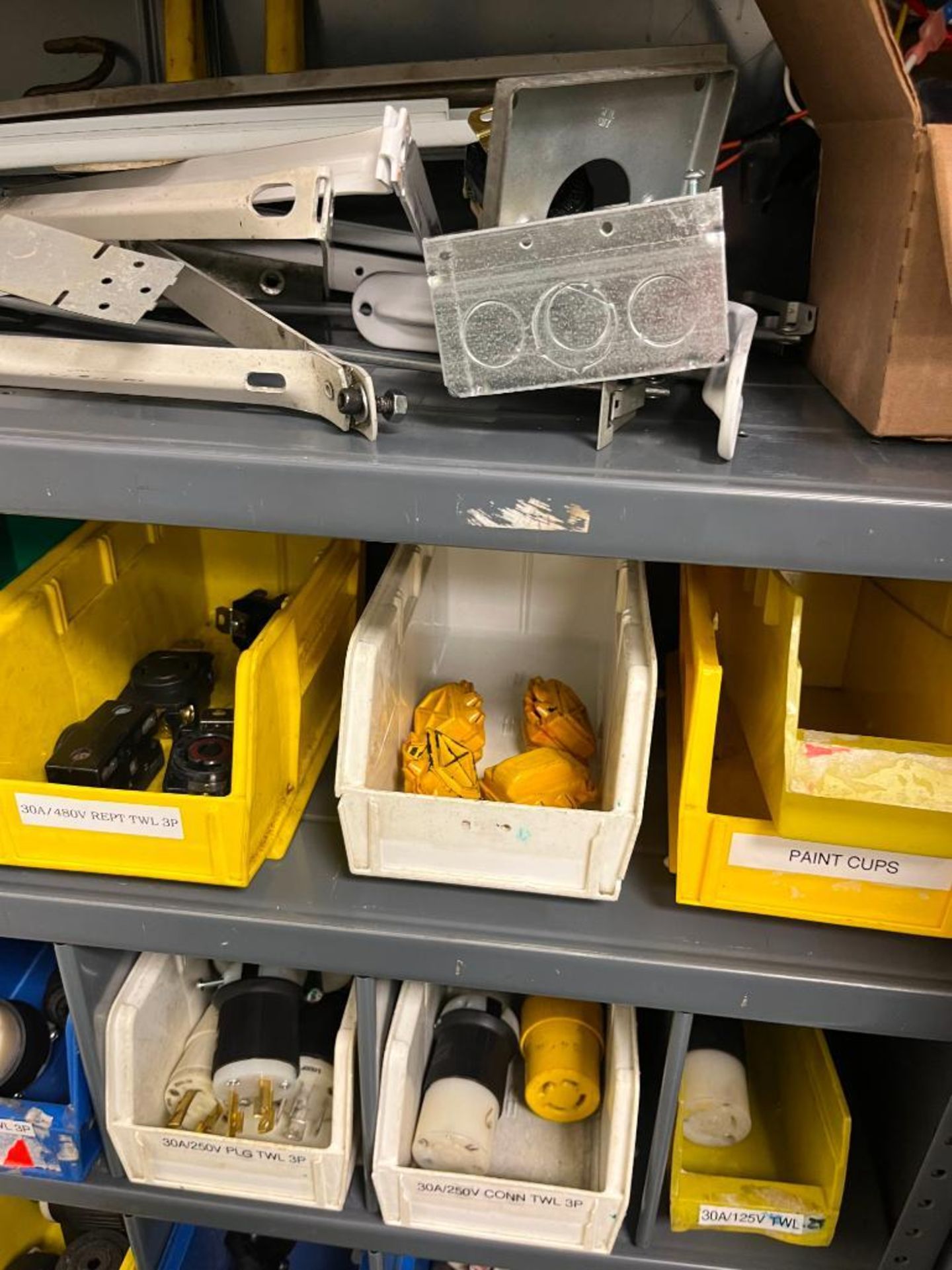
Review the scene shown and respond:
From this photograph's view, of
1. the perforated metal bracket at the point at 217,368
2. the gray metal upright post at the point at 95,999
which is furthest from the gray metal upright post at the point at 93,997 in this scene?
the perforated metal bracket at the point at 217,368

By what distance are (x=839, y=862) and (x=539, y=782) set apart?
0.87ft

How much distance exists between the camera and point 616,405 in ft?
2.05

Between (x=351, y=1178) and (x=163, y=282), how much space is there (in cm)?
87

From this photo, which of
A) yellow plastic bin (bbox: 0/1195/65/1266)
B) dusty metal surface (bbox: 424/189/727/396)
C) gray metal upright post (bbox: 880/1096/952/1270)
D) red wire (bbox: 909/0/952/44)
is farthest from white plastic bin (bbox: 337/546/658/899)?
yellow plastic bin (bbox: 0/1195/65/1266)

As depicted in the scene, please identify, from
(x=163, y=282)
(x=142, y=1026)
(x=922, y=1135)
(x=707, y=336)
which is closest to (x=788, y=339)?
(x=707, y=336)

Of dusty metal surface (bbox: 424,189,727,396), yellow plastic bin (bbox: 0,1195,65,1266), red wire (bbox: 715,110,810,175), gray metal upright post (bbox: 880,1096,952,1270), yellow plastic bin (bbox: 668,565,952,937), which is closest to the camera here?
dusty metal surface (bbox: 424,189,727,396)

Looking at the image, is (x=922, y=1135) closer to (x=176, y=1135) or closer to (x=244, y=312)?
(x=176, y=1135)

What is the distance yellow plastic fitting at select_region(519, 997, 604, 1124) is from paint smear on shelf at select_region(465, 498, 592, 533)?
0.58 metres

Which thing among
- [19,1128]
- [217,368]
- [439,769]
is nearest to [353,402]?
[217,368]

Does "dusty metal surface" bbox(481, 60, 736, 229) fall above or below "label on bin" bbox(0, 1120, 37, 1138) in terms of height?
above

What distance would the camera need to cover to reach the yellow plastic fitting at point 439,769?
0.84m

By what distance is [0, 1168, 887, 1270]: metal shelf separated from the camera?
2.93 ft

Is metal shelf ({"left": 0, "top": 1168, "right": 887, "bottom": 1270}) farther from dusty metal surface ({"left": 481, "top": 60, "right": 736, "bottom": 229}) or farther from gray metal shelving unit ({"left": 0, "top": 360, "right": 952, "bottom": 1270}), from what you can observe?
dusty metal surface ({"left": 481, "top": 60, "right": 736, "bottom": 229})

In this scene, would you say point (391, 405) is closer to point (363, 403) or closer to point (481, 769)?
point (363, 403)
